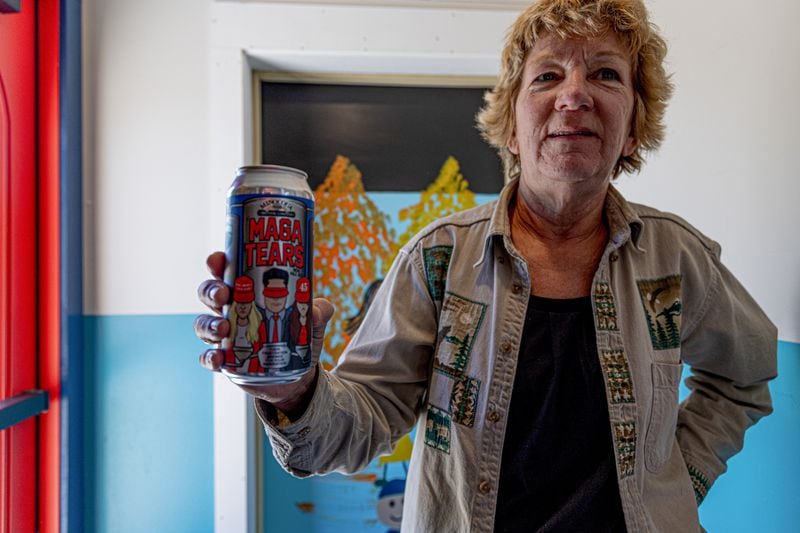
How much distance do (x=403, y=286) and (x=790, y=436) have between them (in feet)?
2.75

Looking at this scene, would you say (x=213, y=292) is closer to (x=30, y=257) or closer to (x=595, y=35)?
(x=595, y=35)

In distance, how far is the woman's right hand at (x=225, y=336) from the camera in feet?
2.07

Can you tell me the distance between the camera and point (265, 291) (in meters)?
0.63

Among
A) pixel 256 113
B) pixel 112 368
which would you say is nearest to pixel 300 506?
pixel 112 368

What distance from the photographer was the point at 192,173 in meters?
1.55

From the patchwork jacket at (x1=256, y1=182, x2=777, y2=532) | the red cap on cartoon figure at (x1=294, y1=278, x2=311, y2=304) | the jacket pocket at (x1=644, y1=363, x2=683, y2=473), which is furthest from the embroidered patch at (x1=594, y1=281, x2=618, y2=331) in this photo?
the red cap on cartoon figure at (x1=294, y1=278, x2=311, y2=304)

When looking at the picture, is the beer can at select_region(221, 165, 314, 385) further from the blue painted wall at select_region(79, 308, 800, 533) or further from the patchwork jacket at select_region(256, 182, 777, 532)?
the blue painted wall at select_region(79, 308, 800, 533)

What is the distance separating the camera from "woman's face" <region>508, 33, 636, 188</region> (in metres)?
0.79

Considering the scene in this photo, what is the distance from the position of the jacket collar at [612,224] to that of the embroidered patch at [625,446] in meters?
0.28

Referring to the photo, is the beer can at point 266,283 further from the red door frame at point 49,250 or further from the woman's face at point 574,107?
the red door frame at point 49,250

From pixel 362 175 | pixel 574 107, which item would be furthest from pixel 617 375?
pixel 362 175

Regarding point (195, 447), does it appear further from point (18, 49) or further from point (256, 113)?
point (18, 49)

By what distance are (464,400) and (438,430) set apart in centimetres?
7

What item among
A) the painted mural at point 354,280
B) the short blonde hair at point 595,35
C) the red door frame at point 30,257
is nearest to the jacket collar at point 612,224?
the short blonde hair at point 595,35
